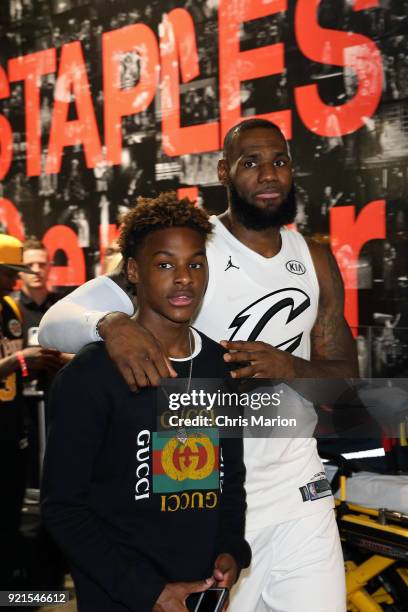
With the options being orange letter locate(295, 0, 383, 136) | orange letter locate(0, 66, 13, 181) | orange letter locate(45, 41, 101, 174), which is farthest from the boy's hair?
orange letter locate(0, 66, 13, 181)

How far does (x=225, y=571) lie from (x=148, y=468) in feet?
0.78

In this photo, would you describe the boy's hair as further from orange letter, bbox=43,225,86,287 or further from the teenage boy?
orange letter, bbox=43,225,86,287

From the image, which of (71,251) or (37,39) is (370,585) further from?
(37,39)

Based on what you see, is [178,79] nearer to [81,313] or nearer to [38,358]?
[38,358]

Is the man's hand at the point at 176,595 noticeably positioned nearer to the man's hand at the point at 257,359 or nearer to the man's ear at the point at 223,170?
the man's hand at the point at 257,359

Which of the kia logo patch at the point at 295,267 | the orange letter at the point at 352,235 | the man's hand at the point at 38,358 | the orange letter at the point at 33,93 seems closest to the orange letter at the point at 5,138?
the orange letter at the point at 33,93

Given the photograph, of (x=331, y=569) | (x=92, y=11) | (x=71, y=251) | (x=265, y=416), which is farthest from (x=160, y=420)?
(x=92, y=11)

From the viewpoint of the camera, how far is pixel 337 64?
347cm

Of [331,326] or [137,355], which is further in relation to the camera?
[331,326]

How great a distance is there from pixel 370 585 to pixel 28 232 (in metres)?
3.16

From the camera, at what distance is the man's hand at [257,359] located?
165cm

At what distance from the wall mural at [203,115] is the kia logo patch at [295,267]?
131 centimetres

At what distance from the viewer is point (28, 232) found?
16.5 ft

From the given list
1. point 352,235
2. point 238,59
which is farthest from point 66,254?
point 352,235
